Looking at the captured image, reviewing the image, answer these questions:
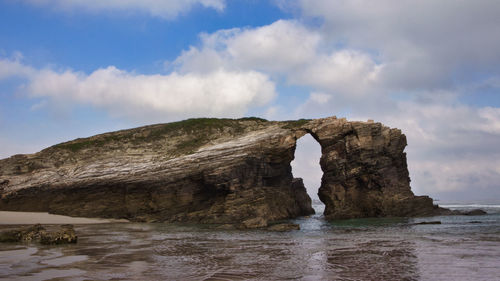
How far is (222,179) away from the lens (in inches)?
1709

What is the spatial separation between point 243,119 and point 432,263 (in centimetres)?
4520

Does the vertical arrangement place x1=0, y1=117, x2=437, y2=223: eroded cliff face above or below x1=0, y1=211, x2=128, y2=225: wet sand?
above

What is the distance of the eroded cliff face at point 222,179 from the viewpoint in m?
44.6

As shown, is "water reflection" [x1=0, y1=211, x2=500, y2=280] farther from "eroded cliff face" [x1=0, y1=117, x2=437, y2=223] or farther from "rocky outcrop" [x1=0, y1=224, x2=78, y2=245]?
"eroded cliff face" [x1=0, y1=117, x2=437, y2=223]

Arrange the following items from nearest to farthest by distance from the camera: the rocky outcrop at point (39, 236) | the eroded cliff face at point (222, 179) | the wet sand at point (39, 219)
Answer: the rocky outcrop at point (39, 236)
the wet sand at point (39, 219)
the eroded cliff face at point (222, 179)

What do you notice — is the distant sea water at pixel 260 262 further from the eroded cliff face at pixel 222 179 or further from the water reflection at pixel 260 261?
the eroded cliff face at pixel 222 179

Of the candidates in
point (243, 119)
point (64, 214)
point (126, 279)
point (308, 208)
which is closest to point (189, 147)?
point (243, 119)

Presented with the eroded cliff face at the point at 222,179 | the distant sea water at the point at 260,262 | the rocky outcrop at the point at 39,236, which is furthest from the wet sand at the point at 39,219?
the distant sea water at the point at 260,262

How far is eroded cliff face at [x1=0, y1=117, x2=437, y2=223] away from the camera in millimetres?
44562

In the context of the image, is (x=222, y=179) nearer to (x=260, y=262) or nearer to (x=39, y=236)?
(x=39, y=236)

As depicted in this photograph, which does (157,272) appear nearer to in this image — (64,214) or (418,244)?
(418,244)

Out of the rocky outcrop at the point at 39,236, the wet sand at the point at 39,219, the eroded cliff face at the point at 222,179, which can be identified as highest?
the eroded cliff face at the point at 222,179

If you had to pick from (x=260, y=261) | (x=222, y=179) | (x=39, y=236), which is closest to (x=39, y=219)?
(x=222, y=179)

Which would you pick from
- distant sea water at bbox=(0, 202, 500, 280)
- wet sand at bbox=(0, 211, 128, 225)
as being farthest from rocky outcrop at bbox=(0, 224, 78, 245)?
wet sand at bbox=(0, 211, 128, 225)
